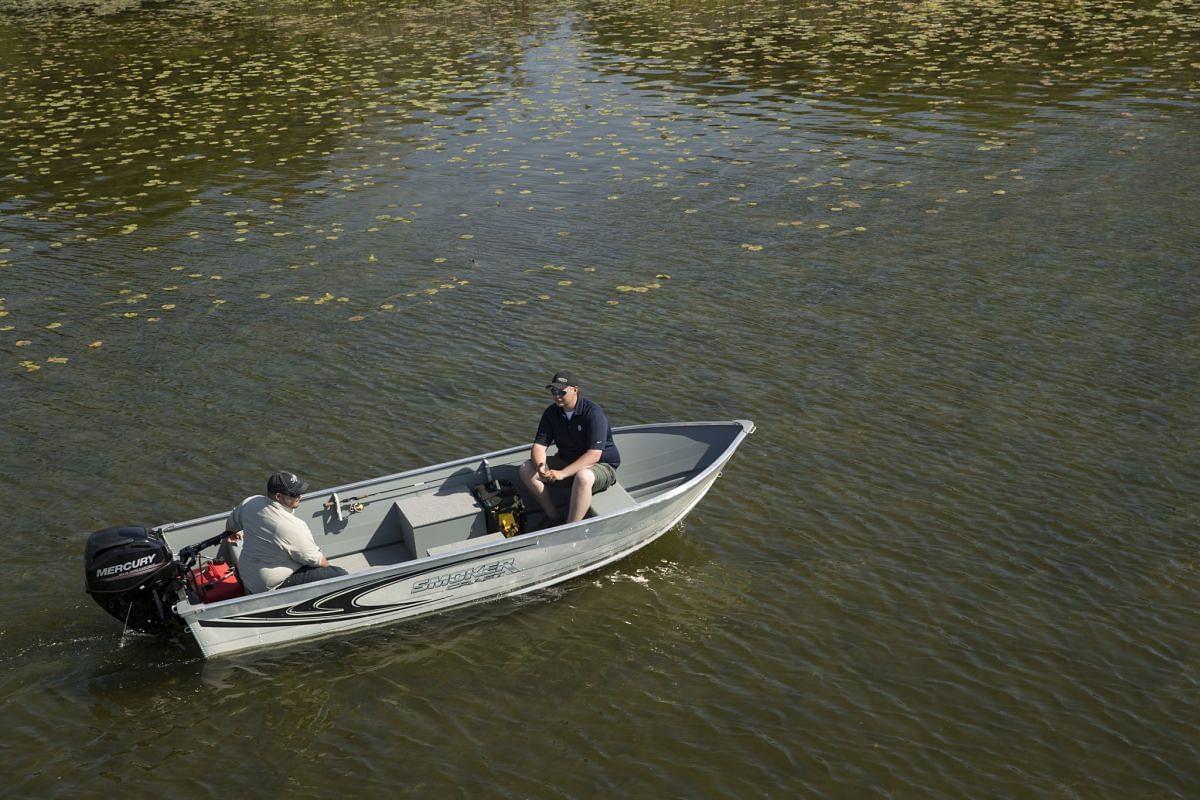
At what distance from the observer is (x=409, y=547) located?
411 inches

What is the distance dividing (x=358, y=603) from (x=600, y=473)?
99.3 inches

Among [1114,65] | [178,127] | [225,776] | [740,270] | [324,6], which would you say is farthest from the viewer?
[324,6]

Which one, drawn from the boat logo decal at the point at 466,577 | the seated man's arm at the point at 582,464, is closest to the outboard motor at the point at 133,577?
the boat logo decal at the point at 466,577

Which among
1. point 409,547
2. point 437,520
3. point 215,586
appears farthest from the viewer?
point 409,547

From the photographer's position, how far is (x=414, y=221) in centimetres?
1930

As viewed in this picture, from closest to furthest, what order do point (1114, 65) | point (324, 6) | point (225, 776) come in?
point (225, 776), point (1114, 65), point (324, 6)

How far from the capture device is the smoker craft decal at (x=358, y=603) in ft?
29.6

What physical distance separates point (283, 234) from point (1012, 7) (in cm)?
2663

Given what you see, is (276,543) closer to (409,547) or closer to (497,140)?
(409,547)

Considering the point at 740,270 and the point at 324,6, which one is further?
the point at 324,6

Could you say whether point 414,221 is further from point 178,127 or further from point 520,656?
point 520,656

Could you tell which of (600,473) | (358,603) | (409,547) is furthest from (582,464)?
(358,603)

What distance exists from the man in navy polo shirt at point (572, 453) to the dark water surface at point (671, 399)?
840mm

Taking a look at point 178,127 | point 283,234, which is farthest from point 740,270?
point 178,127
